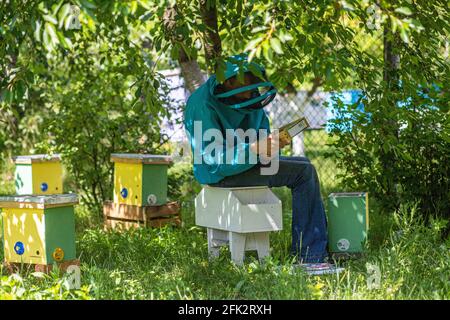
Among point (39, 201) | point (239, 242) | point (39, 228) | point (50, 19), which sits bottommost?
point (239, 242)

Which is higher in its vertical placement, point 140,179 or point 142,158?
point 142,158

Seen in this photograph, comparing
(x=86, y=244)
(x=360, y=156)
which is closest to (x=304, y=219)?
(x=360, y=156)

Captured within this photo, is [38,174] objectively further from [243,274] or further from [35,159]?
[243,274]

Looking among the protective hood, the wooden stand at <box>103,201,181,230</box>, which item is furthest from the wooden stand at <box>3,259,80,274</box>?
the protective hood

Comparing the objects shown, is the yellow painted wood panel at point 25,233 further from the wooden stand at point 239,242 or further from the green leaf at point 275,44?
the green leaf at point 275,44

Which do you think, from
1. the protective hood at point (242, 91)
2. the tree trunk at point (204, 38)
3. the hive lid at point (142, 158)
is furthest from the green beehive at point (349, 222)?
the hive lid at point (142, 158)

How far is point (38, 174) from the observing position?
5.95 meters

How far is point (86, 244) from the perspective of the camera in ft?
16.7

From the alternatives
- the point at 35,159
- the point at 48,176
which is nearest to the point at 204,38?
the point at 35,159

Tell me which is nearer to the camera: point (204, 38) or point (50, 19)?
point (50, 19)

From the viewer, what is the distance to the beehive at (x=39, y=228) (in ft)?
13.7

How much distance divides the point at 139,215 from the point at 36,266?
141cm

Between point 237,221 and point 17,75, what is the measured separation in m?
1.53

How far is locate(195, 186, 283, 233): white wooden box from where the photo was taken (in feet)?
14.0
